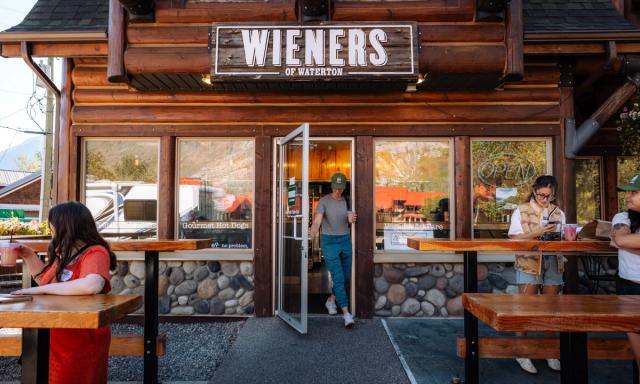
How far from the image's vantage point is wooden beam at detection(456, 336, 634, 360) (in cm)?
353

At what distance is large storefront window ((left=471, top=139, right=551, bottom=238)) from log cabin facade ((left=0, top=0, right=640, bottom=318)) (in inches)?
0.7

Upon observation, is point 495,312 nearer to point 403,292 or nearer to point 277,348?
point 277,348

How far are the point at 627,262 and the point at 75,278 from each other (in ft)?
12.7

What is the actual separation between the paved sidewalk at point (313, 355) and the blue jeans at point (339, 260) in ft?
1.39

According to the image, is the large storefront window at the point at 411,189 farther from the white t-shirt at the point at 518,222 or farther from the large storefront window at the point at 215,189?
the large storefront window at the point at 215,189

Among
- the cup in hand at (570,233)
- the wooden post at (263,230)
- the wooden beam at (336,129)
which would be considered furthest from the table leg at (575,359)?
the wooden post at (263,230)

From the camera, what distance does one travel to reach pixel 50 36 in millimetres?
4895

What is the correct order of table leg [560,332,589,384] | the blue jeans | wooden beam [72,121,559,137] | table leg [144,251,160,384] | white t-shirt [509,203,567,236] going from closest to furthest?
1. table leg [560,332,589,384]
2. table leg [144,251,160,384]
3. white t-shirt [509,203,567,236]
4. the blue jeans
5. wooden beam [72,121,559,137]

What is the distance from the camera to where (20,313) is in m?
1.81

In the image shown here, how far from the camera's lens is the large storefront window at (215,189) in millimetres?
5660

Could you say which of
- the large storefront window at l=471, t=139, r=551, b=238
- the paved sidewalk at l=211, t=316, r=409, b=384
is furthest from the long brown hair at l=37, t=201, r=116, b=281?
the large storefront window at l=471, t=139, r=551, b=238

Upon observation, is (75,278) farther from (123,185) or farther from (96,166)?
(96,166)

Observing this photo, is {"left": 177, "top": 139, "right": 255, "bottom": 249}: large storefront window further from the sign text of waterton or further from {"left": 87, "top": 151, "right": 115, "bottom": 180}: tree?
the sign text of waterton

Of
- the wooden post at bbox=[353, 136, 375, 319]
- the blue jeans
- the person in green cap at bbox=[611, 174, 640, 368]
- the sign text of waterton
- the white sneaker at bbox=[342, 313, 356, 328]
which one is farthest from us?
the wooden post at bbox=[353, 136, 375, 319]
